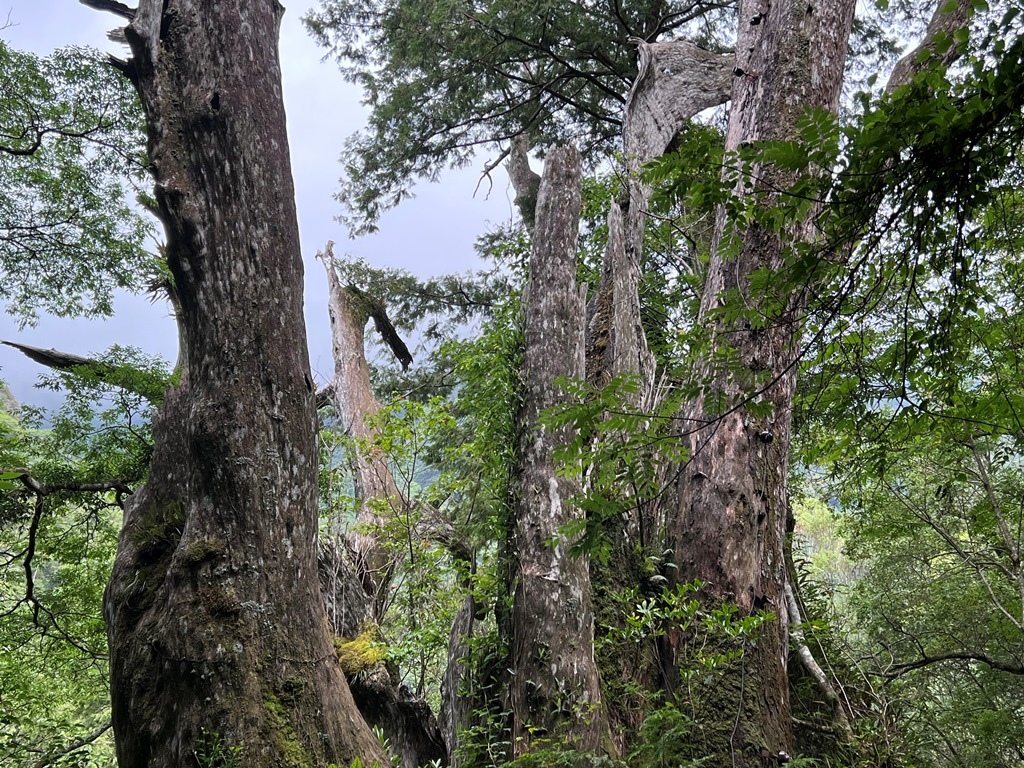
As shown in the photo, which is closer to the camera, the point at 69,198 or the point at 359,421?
the point at 69,198

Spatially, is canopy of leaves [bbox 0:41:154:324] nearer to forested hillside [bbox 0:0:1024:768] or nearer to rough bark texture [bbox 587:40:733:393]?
forested hillside [bbox 0:0:1024:768]

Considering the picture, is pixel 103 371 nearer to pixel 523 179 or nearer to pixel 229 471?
A: pixel 229 471

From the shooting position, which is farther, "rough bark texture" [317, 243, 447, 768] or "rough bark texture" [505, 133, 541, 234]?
"rough bark texture" [505, 133, 541, 234]

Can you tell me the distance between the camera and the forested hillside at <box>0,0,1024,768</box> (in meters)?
1.92

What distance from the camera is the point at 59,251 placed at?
7.04m

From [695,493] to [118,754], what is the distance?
305cm

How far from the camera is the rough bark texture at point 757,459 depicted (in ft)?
10.5

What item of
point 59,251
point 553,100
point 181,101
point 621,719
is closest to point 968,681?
point 621,719

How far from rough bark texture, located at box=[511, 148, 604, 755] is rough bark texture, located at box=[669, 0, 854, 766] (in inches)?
25.5

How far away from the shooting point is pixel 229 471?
8.89 ft

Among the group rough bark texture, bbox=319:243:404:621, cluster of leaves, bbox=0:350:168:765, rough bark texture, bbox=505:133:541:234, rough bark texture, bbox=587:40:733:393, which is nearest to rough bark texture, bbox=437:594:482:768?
rough bark texture, bbox=319:243:404:621

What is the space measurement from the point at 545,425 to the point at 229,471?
1429mm

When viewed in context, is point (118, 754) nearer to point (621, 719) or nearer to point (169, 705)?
point (169, 705)

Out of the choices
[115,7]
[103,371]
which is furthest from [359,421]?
[115,7]
